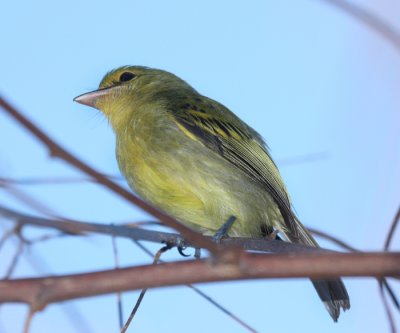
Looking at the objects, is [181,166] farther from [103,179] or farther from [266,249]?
[103,179]

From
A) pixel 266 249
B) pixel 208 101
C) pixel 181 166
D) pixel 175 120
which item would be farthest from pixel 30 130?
pixel 208 101

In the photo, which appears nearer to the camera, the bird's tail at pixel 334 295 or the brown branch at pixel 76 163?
the brown branch at pixel 76 163

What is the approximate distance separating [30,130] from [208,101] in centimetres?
464

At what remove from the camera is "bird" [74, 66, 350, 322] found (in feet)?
15.2

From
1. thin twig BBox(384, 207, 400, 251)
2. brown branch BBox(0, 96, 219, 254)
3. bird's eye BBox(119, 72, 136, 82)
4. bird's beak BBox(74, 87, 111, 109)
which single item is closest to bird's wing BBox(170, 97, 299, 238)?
bird's beak BBox(74, 87, 111, 109)

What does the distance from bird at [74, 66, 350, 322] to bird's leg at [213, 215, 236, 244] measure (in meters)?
0.02

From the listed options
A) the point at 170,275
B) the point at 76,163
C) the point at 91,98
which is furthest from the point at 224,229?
the point at 76,163

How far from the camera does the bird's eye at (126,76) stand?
633 centimetres

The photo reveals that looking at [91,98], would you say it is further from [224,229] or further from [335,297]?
[335,297]

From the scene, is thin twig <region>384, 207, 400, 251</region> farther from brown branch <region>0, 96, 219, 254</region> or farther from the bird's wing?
the bird's wing

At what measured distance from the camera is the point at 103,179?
4.23 ft

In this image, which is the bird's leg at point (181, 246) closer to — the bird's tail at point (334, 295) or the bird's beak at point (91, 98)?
the bird's tail at point (334, 295)

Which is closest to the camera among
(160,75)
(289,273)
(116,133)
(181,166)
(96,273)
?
(289,273)

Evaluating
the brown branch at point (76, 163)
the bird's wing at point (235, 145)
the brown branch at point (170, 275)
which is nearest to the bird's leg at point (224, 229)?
the bird's wing at point (235, 145)
